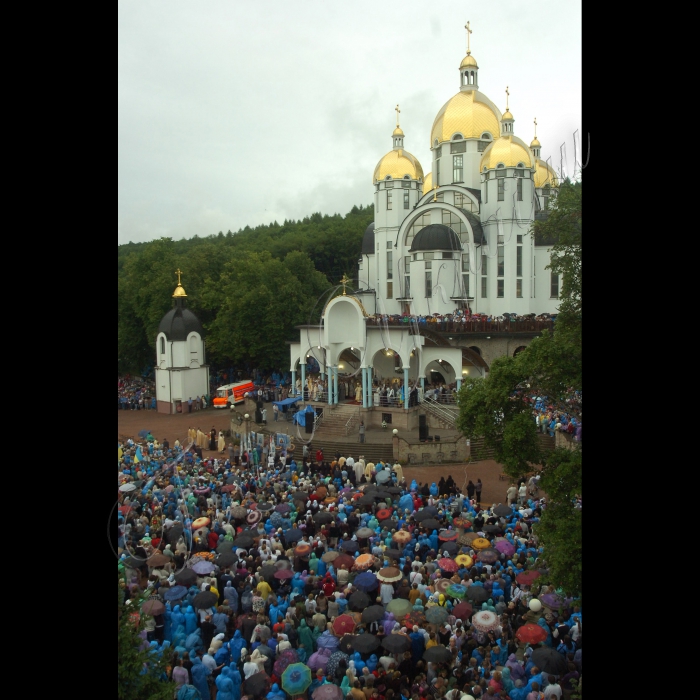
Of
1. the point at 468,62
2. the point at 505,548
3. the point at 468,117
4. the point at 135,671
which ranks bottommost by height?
the point at 505,548

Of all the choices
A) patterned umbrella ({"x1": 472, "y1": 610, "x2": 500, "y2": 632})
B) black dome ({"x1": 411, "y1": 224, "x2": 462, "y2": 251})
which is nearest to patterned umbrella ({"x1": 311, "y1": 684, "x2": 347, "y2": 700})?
patterned umbrella ({"x1": 472, "y1": 610, "x2": 500, "y2": 632})

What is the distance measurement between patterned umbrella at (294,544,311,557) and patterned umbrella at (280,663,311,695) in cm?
446

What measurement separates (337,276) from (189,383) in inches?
1247

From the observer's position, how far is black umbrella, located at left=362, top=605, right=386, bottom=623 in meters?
10.3

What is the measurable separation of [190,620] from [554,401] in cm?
703

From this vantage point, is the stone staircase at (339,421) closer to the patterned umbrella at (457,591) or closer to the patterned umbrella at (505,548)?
the patterned umbrella at (505,548)

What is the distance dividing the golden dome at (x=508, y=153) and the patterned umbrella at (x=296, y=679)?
3586cm

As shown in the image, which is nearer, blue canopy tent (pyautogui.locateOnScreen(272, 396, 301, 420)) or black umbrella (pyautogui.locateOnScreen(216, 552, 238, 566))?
black umbrella (pyautogui.locateOnScreen(216, 552, 238, 566))

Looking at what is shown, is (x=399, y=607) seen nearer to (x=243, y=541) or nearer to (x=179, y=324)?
(x=243, y=541)

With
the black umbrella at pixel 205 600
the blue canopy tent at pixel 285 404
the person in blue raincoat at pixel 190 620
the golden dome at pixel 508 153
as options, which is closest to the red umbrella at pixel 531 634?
the black umbrella at pixel 205 600

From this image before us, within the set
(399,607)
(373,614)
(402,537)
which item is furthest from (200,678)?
(402,537)

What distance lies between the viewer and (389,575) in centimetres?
1169

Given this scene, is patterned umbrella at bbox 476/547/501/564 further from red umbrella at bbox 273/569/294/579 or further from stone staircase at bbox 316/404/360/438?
stone staircase at bbox 316/404/360/438

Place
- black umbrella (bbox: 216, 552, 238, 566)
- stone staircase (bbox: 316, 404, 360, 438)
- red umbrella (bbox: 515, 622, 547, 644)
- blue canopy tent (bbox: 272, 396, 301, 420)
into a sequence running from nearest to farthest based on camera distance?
red umbrella (bbox: 515, 622, 547, 644) < black umbrella (bbox: 216, 552, 238, 566) < stone staircase (bbox: 316, 404, 360, 438) < blue canopy tent (bbox: 272, 396, 301, 420)
